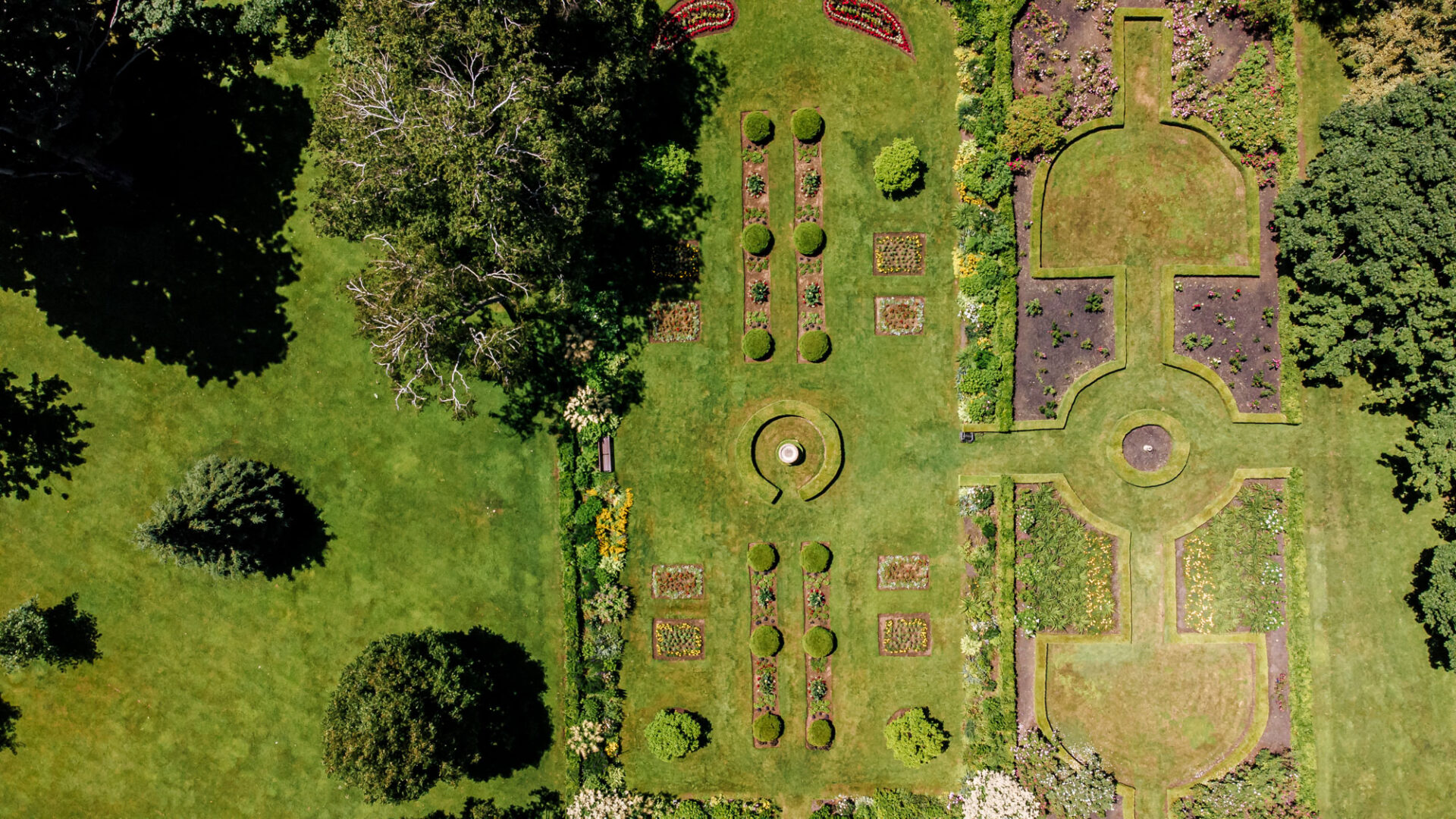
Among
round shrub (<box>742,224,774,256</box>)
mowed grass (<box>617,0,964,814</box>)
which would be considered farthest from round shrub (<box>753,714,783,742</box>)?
round shrub (<box>742,224,774,256</box>)

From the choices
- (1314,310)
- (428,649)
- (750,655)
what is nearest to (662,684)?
(750,655)

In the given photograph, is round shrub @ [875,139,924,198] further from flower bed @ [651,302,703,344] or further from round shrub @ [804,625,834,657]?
round shrub @ [804,625,834,657]

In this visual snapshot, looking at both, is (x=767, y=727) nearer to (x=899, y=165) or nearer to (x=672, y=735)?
(x=672, y=735)

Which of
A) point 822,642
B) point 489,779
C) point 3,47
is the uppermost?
point 3,47

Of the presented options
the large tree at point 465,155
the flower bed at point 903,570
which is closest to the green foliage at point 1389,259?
the flower bed at point 903,570

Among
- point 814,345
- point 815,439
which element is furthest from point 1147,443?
point 814,345

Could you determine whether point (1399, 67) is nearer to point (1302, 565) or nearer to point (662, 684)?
point (1302, 565)

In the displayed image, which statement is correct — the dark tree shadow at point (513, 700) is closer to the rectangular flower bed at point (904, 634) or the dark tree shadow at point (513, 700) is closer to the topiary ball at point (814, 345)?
the rectangular flower bed at point (904, 634)
